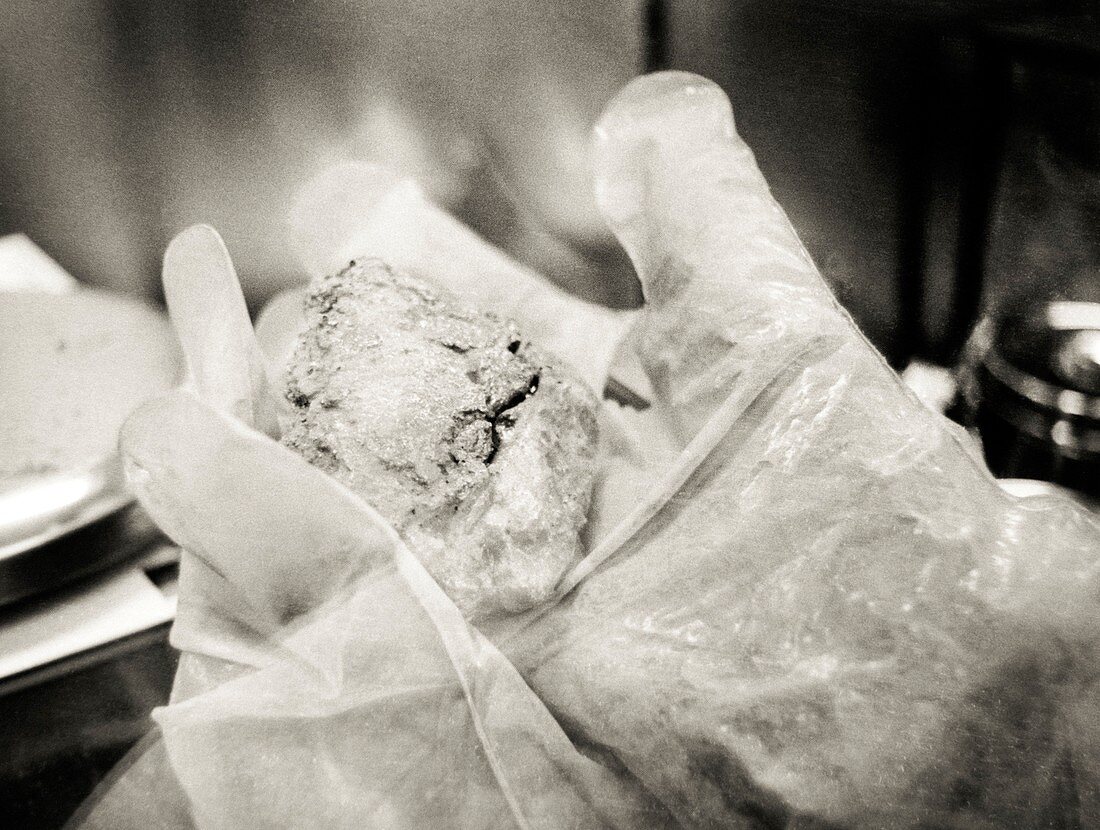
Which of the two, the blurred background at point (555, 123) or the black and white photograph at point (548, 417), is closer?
the black and white photograph at point (548, 417)

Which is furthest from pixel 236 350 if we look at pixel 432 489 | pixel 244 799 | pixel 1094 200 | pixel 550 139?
pixel 1094 200

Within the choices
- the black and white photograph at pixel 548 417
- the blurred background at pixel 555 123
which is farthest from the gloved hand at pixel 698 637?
the blurred background at pixel 555 123

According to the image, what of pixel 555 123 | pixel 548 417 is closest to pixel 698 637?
pixel 548 417

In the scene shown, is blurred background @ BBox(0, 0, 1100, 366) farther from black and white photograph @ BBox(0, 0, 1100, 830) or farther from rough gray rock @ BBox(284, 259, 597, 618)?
rough gray rock @ BBox(284, 259, 597, 618)

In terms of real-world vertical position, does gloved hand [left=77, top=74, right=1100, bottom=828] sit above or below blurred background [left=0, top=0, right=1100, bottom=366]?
below

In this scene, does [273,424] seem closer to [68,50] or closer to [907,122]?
[68,50]

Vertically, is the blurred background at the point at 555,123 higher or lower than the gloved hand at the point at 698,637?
higher

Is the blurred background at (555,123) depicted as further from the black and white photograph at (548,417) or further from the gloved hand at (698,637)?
the gloved hand at (698,637)

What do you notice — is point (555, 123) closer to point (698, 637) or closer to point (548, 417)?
point (548, 417)

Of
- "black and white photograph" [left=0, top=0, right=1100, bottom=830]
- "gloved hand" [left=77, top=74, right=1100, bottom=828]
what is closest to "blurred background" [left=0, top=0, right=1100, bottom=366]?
"black and white photograph" [left=0, top=0, right=1100, bottom=830]
